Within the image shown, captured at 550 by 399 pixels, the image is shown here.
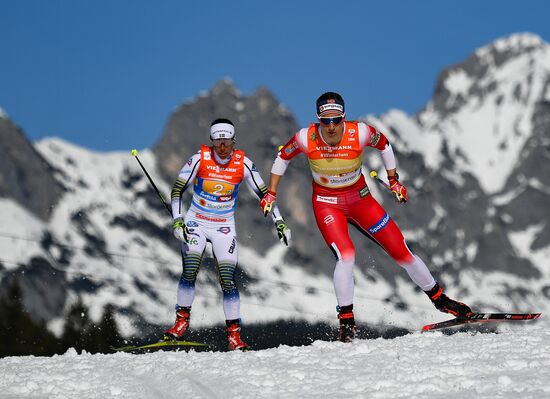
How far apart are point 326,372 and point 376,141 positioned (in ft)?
15.7

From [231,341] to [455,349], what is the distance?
4212mm

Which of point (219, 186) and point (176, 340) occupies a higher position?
point (219, 186)

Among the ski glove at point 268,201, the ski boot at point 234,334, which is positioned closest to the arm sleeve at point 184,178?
the ski glove at point 268,201

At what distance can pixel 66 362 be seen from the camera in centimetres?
1223

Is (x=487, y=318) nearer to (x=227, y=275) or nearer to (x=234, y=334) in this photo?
(x=234, y=334)

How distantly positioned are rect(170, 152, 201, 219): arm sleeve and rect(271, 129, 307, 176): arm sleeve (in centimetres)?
118

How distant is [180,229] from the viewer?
13.6 meters

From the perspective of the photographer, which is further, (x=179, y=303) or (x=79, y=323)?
(x=79, y=323)

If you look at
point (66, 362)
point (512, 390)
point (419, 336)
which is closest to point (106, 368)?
point (66, 362)

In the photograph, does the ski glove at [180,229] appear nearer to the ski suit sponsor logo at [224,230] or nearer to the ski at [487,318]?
the ski suit sponsor logo at [224,230]

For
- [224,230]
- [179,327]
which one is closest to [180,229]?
[224,230]

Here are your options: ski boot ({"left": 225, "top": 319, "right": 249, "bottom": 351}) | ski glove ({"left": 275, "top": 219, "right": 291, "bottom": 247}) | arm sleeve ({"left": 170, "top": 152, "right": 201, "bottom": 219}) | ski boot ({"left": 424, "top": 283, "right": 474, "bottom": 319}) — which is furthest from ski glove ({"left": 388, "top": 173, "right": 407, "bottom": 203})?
ski boot ({"left": 225, "top": 319, "right": 249, "bottom": 351})

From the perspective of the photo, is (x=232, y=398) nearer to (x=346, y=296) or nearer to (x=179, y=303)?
(x=346, y=296)

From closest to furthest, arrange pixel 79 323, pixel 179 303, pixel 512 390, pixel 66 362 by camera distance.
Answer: pixel 512 390, pixel 66 362, pixel 179 303, pixel 79 323
